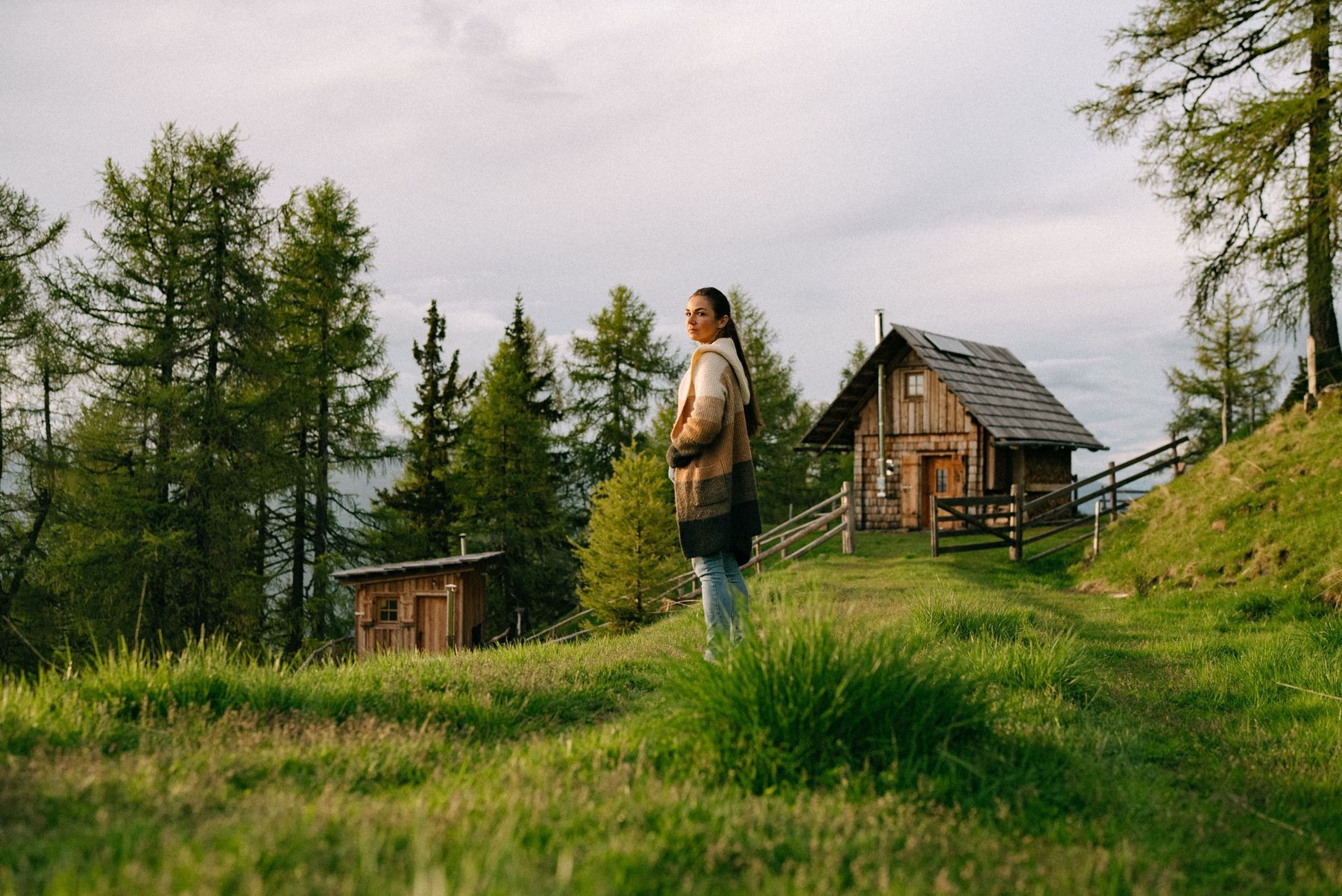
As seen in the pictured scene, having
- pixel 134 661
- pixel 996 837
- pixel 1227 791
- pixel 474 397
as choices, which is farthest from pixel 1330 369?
pixel 474 397

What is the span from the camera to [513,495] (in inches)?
1382

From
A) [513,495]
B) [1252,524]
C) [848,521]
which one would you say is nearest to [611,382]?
[513,495]

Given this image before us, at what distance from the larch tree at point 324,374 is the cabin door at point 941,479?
18.0 m

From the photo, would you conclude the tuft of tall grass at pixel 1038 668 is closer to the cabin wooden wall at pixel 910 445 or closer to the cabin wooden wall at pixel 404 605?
the cabin wooden wall at pixel 404 605

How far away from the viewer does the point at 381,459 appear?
97.7 feet

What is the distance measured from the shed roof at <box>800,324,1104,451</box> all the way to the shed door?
1438 cm

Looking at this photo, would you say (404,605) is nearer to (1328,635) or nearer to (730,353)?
(730,353)

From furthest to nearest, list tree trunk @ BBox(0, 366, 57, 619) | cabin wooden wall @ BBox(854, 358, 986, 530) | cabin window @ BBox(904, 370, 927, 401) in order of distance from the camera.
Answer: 1. cabin window @ BBox(904, 370, 927, 401)
2. cabin wooden wall @ BBox(854, 358, 986, 530)
3. tree trunk @ BBox(0, 366, 57, 619)

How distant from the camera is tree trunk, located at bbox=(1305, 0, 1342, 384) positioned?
1808 centimetres

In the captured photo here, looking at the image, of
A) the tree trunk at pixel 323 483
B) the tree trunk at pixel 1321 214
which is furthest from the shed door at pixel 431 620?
the tree trunk at pixel 1321 214

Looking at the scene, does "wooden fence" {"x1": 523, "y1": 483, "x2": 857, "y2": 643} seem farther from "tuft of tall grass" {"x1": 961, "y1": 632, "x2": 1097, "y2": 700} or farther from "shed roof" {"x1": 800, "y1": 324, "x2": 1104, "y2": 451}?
"tuft of tall grass" {"x1": 961, "y1": 632, "x2": 1097, "y2": 700}

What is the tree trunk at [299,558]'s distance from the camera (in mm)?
26578

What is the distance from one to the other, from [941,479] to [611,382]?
1532cm

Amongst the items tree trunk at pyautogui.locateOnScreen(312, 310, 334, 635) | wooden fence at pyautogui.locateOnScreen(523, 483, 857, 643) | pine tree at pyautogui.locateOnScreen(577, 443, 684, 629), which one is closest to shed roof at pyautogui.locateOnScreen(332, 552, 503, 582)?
tree trunk at pyautogui.locateOnScreen(312, 310, 334, 635)
